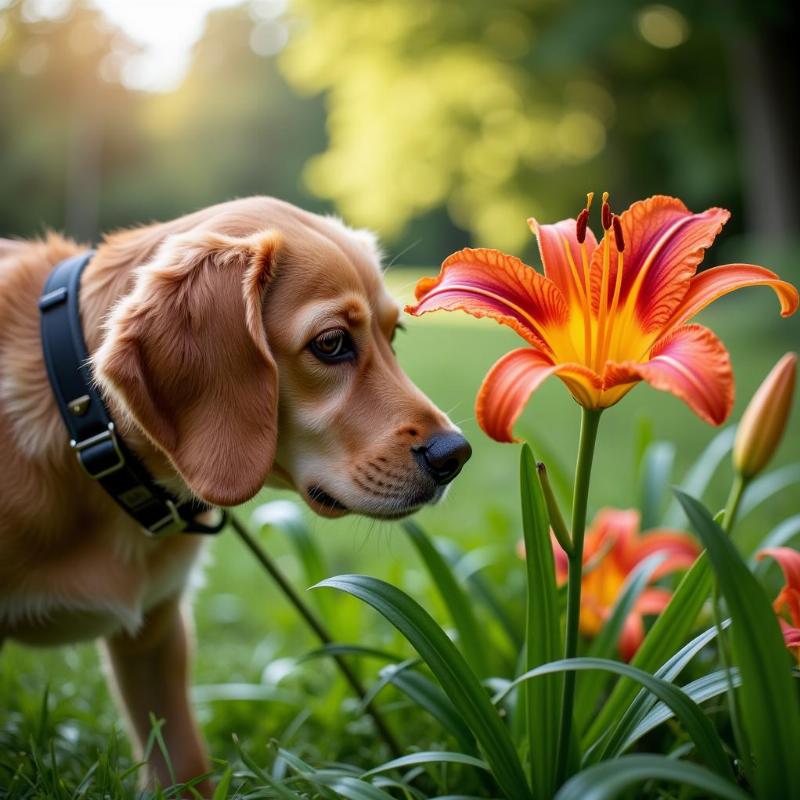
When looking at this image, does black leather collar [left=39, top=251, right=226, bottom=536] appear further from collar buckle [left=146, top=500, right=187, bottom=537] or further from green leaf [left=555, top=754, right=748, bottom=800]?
green leaf [left=555, top=754, right=748, bottom=800]

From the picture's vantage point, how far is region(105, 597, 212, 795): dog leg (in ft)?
8.52

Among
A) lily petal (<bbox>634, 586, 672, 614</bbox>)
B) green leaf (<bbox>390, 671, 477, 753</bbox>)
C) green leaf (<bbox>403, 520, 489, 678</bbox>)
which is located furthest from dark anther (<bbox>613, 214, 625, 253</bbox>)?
lily petal (<bbox>634, 586, 672, 614</bbox>)

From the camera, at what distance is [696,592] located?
1913 millimetres

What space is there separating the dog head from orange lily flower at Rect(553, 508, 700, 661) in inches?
33.9

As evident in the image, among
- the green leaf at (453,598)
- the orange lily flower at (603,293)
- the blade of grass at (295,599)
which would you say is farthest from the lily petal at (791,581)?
the blade of grass at (295,599)

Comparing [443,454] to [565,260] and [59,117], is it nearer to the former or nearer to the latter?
[565,260]

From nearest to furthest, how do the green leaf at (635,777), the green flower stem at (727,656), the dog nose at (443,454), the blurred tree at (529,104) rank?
1. the green leaf at (635,777)
2. the green flower stem at (727,656)
3. the dog nose at (443,454)
4. the blurred tree at (529,104)

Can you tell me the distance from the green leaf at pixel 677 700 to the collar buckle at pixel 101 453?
1116 mm

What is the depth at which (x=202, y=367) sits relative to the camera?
2139 millimetres

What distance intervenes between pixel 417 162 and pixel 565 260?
2024 centimetres

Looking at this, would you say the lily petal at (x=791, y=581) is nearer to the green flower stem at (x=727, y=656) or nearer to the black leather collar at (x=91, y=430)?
the green flower stem at (x=727, y=656)

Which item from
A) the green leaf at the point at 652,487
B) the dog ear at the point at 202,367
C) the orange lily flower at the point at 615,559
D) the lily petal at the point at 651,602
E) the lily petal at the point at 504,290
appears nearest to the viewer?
the lily petal at the point at 504,290

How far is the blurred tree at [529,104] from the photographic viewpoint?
12.9 meters

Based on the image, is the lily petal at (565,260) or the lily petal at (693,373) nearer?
the lily petal at (693,373)
